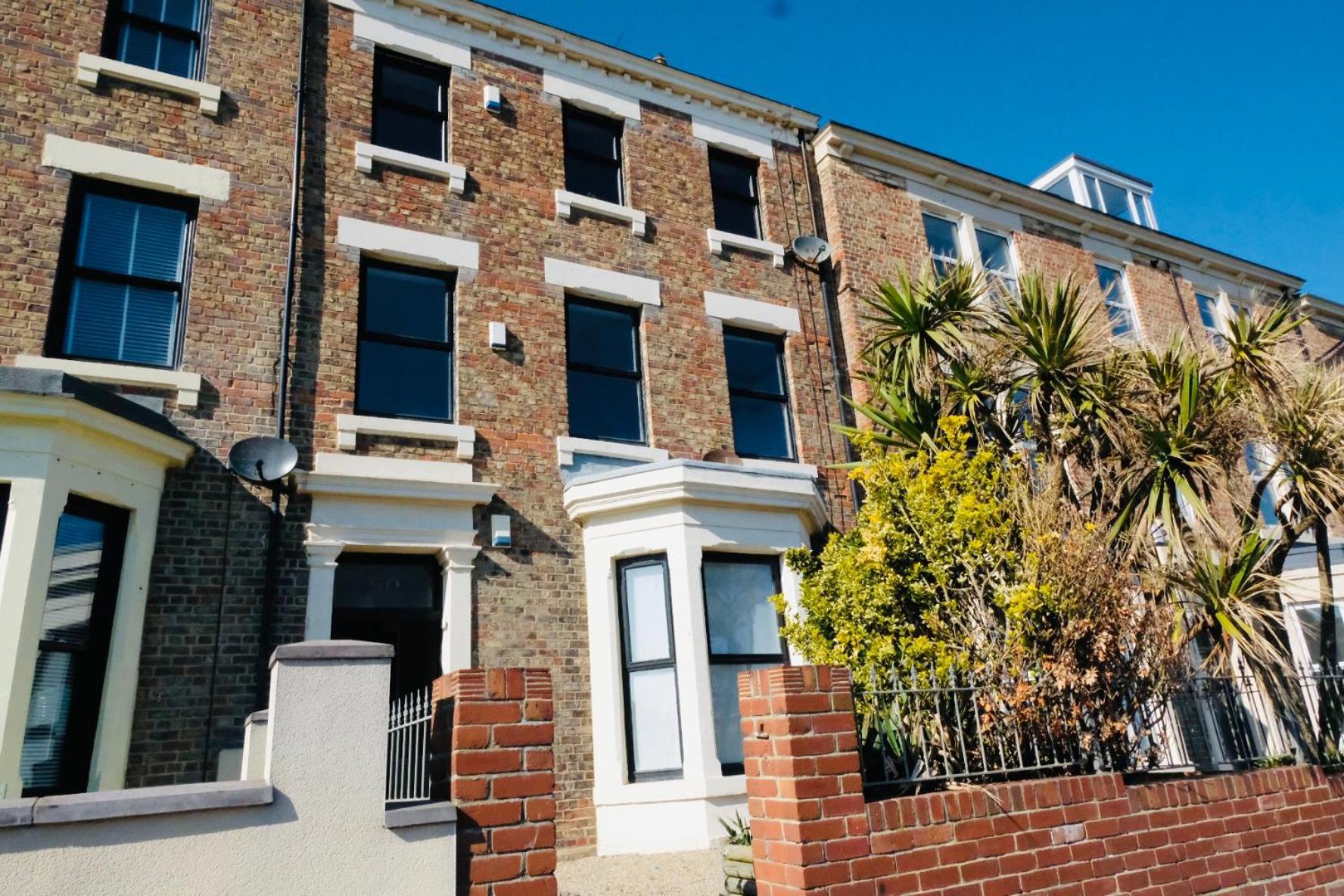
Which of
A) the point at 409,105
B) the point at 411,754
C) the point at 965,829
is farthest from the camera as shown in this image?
the point at 409,105

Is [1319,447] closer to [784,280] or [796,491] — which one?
[796,491]

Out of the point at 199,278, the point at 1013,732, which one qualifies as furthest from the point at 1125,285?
the point at 199,278

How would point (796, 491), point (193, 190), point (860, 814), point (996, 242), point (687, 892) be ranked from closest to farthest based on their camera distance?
point (860, 814)
point (687, 892)
point (193, 190)
point (796, 491)
point (996, 242)

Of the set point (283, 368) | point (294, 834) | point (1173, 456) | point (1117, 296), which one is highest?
point (1117, 296)

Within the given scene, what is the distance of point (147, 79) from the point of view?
342 inches

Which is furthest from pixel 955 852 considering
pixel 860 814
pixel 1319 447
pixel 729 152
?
pixel 729 152

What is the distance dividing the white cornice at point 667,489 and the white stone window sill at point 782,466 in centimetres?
59

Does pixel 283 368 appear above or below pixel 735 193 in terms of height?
below

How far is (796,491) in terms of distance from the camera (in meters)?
9.48

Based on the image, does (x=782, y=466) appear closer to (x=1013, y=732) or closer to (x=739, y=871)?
(x=1013, y=732)

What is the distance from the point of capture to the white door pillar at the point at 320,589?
7629mm

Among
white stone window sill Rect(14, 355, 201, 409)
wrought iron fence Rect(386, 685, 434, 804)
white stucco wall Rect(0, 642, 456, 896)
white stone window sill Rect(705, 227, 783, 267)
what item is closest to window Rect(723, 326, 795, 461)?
white stone window sill Rect(705, 227, 783, 267)

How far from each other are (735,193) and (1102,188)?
1089cm

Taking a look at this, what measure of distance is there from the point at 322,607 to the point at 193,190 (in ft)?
14.1
